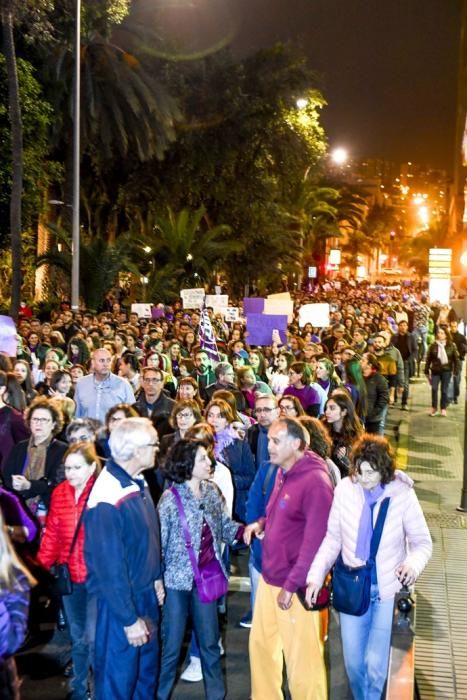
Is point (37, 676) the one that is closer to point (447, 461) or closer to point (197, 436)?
point (197, 436)

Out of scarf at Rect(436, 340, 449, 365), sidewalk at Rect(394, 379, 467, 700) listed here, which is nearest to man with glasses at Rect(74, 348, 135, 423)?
sidewalk at Rect(394, 379, 467, 700)

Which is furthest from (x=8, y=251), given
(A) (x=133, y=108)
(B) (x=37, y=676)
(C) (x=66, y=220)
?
(B) (x=37, y=676)

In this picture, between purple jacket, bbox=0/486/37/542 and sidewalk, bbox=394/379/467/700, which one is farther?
sidewalk, bbox=394/379/467/700

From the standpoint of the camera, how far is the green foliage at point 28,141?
29.5 metres

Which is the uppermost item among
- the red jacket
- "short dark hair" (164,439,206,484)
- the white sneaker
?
"short dark hair" (164,439,206,484)

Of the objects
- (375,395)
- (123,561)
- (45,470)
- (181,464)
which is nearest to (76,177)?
(375,395)

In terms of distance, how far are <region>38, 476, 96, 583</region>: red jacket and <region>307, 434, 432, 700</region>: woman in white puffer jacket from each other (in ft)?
4.96

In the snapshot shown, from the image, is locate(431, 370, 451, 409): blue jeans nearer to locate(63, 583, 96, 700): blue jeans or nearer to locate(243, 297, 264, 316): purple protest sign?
locate(243, 297, 264, 316): purple protest sign

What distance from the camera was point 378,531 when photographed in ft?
17.1

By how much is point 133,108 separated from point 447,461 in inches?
865

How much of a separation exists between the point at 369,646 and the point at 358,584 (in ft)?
1.40

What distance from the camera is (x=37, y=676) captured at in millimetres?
6191

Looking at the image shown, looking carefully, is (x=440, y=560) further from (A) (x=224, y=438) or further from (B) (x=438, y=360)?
(B) (x=438, y=360)

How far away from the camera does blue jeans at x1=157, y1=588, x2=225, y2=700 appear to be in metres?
5.53
